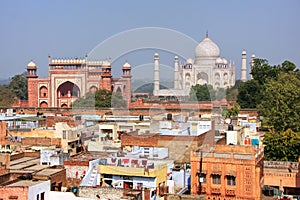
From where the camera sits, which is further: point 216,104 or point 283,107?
point 216,104

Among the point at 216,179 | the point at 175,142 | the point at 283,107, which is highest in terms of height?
the point at 283,107

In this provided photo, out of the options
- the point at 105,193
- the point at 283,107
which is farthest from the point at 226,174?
the point at 283,107

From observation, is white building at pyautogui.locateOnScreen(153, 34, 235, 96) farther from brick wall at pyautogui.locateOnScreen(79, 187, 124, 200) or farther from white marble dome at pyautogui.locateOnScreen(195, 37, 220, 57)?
brick wall at pyautogui.locateOnScreen(79, 187, 124, 200)

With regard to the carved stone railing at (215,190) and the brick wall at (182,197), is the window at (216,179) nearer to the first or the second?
→ the carved stone railing at (215,190)

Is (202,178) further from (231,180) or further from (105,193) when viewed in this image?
(105,193)

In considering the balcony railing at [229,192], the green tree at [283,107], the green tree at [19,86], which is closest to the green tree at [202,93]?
the green tree at [283,107]
